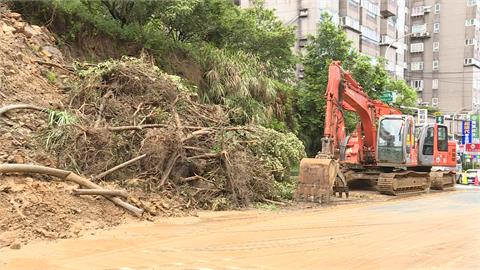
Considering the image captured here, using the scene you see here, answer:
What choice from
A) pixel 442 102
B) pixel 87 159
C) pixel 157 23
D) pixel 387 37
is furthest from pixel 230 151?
pixel 442 102

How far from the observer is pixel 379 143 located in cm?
1956

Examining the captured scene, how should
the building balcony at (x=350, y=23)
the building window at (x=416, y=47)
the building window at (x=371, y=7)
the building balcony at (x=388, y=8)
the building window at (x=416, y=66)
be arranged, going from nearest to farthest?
1. the building balcony at (x=350, y=23)
2. the building window at (x=371, y=7)
3. the building balcony at (x=388, y=8)
4. the building window at (x=416, y=47)
5. the building window at (x=416, y=66)

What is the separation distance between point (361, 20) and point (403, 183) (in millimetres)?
37027

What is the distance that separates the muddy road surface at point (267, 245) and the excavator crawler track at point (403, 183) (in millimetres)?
6332

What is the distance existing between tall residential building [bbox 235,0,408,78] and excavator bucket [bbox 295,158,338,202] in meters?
24.4

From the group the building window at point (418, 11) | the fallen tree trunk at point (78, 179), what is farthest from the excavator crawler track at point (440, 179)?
the building window at point (418, 11)

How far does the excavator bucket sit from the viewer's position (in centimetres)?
1427

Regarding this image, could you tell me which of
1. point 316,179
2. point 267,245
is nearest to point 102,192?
point 267,245

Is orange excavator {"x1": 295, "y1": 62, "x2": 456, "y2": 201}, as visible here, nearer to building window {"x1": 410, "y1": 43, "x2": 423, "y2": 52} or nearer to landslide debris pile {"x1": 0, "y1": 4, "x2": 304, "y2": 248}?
landslide debris pile {"x1": 0, "y1": 4, "x2": 304, "y2": 248}

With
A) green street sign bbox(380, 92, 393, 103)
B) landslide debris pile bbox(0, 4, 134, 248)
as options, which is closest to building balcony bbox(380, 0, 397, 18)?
green street sign bbox(380, 92, 393, 103)

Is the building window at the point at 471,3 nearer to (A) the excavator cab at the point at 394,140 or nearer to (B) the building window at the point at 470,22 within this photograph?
(B) the building window at the point at 470,22

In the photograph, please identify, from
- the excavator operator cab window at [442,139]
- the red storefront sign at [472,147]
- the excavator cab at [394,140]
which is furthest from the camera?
the red storefront sign at [472,147]

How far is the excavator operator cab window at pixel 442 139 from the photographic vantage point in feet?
71.8

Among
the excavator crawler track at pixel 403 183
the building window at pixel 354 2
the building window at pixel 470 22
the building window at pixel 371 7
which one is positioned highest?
the building window at pixel 470 22
